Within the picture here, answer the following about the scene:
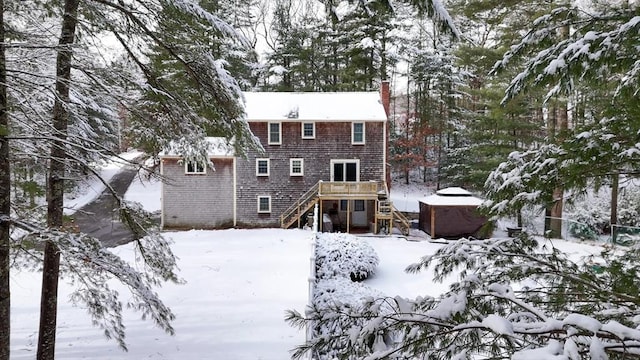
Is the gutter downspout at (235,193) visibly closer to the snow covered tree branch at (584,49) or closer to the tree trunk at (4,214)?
the tree trunk at (4,214)

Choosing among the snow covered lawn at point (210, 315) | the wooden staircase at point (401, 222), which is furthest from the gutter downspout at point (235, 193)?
the wooden staircase at point (401, 222)

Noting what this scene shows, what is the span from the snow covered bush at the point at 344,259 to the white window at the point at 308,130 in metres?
9.48

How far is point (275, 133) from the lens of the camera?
22078 mm

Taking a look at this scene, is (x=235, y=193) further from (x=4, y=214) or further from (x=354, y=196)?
(x=4, y=214)

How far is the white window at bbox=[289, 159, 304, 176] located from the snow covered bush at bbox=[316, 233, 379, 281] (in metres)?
8.96

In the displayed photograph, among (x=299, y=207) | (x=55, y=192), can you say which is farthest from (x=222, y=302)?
(x=299, y=207)

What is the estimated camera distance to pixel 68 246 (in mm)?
4203

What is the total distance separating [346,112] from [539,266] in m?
19.4

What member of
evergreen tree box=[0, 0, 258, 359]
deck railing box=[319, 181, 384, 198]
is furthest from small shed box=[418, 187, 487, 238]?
evergreen tree box=[0, 0, 258, 359]

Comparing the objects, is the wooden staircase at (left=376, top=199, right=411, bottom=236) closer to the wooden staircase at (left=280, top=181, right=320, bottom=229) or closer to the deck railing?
the deck railing

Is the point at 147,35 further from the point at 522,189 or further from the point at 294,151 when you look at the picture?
the point at 294,151

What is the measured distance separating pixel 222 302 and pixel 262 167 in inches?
504

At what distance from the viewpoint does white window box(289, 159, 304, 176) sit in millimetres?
22203

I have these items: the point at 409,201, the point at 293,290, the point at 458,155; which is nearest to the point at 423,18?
the point at 293,290
